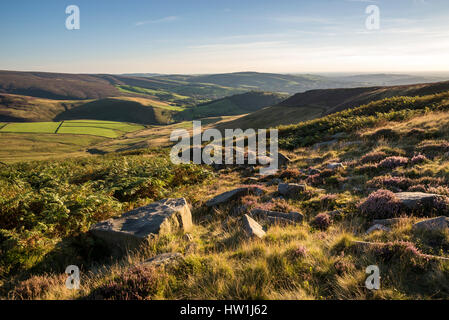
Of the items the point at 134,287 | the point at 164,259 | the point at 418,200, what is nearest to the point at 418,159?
the point at 418,200

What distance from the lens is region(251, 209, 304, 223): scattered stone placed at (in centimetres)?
745

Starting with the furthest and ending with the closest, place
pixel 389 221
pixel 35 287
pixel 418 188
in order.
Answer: pixel 418 188
pixel 389 221
pixel 35 287

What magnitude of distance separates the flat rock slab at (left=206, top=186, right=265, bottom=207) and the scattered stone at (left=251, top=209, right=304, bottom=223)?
1901 mm

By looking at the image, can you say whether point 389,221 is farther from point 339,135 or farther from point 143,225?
point 339,135

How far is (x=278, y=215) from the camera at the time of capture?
310 inches

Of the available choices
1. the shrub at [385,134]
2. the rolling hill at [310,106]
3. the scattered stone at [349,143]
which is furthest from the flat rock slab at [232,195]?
the rolling hill at [310,106]

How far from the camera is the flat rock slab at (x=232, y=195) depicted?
10.0m

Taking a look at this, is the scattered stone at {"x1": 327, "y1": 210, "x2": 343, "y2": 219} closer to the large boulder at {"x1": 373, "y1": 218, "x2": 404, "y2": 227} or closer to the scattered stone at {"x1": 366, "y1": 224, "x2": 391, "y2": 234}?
the large boulder at {"x1": 373, "y1": 218, "x2": 404, "y2": 227}

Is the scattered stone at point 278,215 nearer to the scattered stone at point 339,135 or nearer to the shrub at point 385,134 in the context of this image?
the shrub at point 385,134

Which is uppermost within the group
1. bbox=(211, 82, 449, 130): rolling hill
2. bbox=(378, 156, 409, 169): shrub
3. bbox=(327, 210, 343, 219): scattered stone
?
bbox=(211, 82, 449, 130): rolling hill

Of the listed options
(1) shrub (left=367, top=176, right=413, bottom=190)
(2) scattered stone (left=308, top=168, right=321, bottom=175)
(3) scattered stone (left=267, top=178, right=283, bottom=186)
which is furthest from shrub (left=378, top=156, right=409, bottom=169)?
(3) scattered stone (left=267, top=178, right=283, bottom=186)

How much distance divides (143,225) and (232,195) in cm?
445

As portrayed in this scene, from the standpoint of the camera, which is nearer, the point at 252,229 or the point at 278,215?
the point at 252,229
